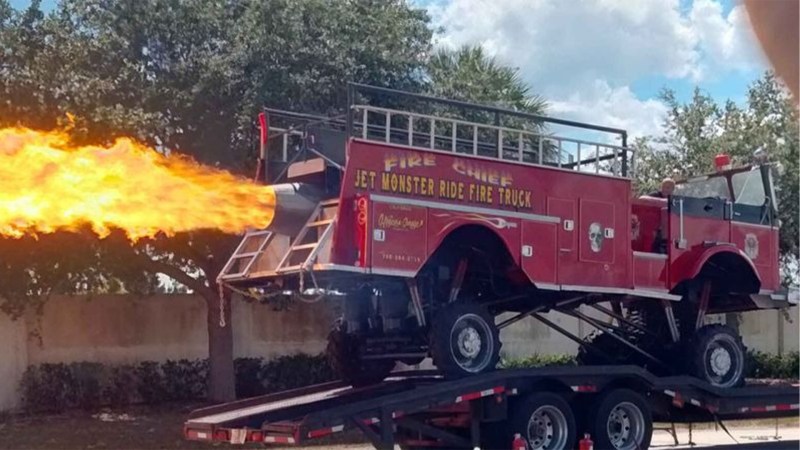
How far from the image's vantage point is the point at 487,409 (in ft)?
38.6

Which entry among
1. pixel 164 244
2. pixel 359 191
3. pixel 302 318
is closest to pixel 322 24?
pixel 164 244

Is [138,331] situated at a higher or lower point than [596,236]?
lower

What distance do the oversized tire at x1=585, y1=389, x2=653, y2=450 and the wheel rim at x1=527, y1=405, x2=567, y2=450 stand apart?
44 centimetres

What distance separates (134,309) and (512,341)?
30.3 ft

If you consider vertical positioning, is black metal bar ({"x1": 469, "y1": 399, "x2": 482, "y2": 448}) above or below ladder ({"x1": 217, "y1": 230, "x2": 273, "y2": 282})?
below

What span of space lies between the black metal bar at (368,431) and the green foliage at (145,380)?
36.9 ft

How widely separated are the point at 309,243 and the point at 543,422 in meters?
3.28

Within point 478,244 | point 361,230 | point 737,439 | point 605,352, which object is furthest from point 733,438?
point 361,230

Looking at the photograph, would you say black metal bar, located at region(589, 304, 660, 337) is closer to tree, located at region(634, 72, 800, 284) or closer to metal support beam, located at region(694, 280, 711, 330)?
metal support beam, located at region(694, 280, 711, 330)

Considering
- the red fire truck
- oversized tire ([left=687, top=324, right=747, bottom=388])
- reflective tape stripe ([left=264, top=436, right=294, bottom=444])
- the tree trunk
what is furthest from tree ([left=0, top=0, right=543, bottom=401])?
reflective tape stripe ([left=264, top=436, right=294, bottom=444])

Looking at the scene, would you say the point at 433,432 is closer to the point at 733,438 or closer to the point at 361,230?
the point at 361,230

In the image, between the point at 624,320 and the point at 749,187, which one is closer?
the point at 624,320

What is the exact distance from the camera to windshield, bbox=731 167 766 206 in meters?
14.8

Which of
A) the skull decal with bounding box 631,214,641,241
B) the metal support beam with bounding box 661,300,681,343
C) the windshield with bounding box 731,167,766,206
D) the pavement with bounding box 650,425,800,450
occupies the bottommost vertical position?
the pavement with bounding box 650,425,800,450
